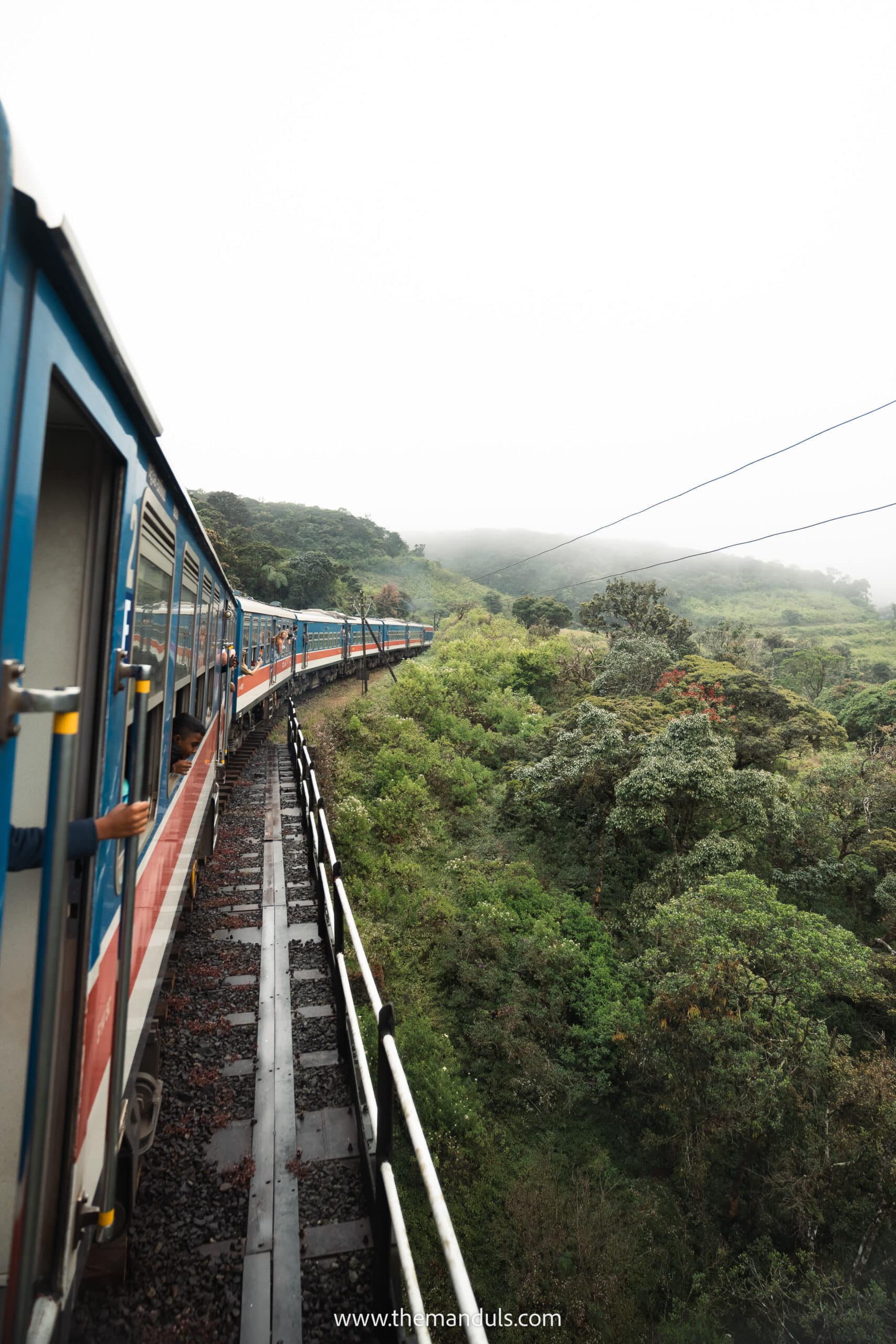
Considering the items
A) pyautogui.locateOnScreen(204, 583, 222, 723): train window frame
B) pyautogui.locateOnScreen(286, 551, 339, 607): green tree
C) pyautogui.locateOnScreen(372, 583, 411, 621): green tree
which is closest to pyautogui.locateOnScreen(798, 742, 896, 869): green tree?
pyautogui.locateOnScreen(204, 583, 222, 723): train window frame

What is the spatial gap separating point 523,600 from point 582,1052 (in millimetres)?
44114

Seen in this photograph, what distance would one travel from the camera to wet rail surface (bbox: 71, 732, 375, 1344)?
239 centimetres

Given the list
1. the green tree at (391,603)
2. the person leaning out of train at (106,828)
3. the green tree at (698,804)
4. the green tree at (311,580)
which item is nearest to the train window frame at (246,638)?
the green tree at (698,804)

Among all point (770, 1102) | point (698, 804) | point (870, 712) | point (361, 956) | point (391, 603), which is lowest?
point (770, 1102)

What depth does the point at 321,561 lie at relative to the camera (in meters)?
49.2

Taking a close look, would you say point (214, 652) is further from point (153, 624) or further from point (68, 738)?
point (68, 738)

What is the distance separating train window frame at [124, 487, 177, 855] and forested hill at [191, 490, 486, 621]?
101ft

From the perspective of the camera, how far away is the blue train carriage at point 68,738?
1246 mm

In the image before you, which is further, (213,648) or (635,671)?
(635,671)

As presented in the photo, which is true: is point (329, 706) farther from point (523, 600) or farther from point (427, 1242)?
point (523, 600)

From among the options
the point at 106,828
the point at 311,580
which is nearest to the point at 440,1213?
the point at 106,828

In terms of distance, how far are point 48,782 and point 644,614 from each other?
31.9 meters

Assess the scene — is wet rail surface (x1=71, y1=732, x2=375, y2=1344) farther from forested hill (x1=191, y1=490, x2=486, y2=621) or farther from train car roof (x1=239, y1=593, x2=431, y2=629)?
forested hill (x1=191, y1=490, x2=486, y2=621)

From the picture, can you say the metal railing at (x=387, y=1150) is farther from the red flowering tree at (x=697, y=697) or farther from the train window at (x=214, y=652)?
the red flowering tree at (x=697, y=697)
